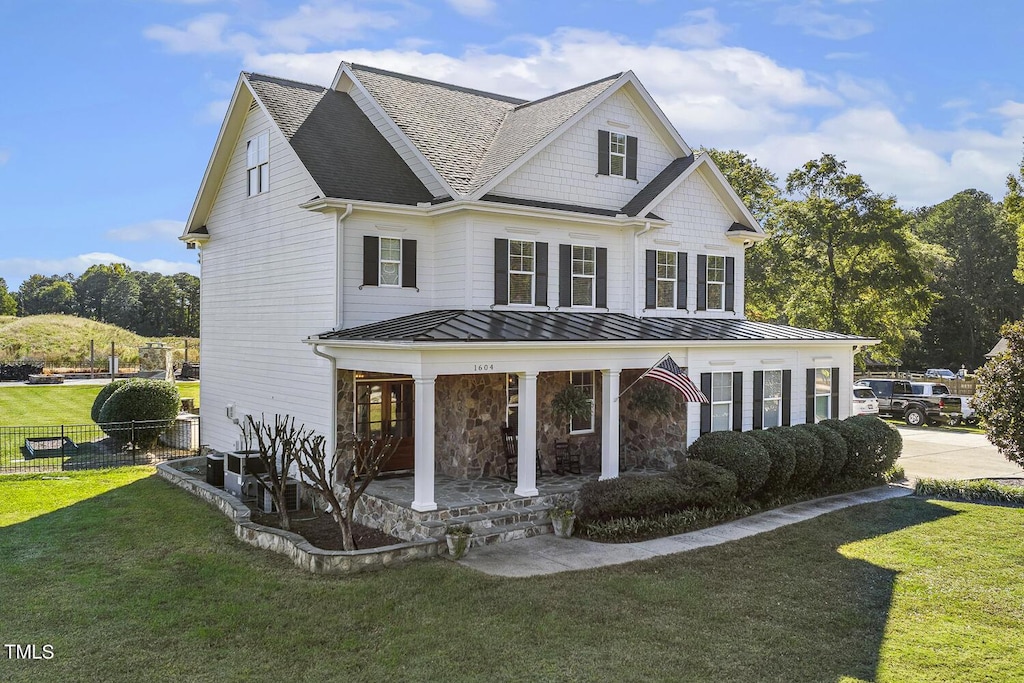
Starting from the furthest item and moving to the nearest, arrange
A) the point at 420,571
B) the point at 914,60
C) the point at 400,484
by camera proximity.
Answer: the point at 914,60
the point at 400,484
the point at 420,571

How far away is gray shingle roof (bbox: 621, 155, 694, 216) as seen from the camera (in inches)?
762

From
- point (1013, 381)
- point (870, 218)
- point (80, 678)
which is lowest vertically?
point (80, 678)

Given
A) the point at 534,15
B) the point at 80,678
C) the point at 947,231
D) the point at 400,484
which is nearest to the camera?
→ the point at 80,678

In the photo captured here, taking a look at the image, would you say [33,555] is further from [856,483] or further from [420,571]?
[856,483]

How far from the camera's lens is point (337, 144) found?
1806 cm

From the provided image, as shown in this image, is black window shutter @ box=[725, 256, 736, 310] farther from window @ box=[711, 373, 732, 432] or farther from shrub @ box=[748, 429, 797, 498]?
shrub @ box=[748, 429, 797, 498]

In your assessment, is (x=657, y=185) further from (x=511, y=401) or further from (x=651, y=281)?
(x=511, y=401)

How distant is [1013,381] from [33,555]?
64.1 feet

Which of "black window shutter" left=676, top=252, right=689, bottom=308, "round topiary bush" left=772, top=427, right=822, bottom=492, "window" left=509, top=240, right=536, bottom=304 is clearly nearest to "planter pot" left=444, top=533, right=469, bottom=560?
"window" left=509, top=240, right=536, bottom=304

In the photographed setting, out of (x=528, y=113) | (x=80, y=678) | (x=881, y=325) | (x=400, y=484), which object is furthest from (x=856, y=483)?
(x=881, y=325)

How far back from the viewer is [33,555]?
12555mm

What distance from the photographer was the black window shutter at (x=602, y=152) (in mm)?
19402

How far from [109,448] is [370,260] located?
12800mm

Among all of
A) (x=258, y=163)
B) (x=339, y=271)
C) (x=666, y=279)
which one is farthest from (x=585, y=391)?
(x=258, y=163)
